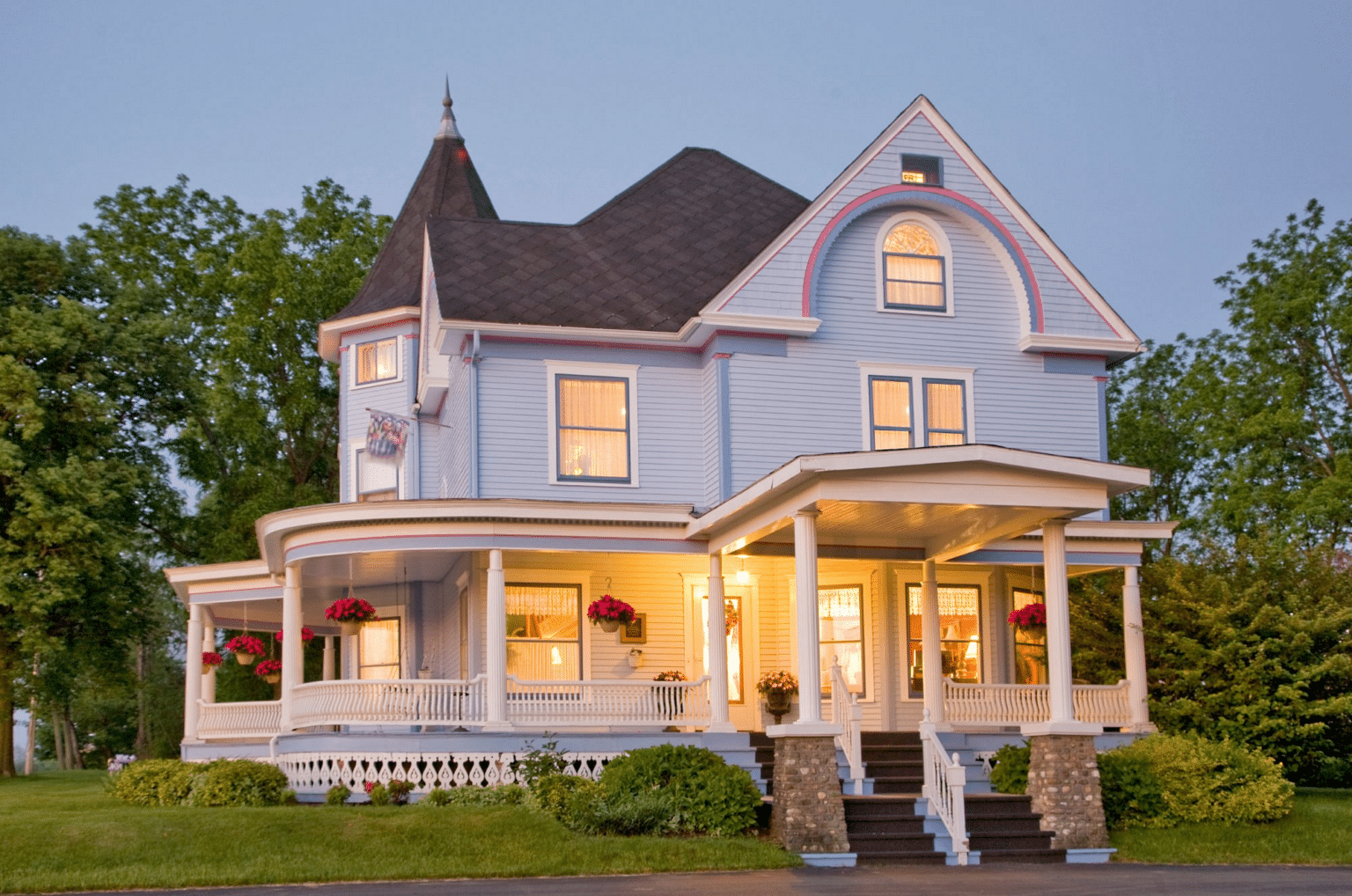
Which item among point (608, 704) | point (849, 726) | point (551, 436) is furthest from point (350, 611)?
point (849, 726)

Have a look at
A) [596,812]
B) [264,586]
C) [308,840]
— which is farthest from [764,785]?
[264,586]

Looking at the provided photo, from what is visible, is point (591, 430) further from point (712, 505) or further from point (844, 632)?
point (844, 632)

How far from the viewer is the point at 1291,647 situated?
21.3 metres

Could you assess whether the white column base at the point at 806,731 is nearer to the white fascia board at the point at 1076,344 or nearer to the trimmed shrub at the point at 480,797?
the trimmed shrub at the point at 480,797

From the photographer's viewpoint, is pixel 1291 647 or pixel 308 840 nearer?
pixel 308 840

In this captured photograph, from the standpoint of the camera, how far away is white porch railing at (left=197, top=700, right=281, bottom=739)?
23344 mm

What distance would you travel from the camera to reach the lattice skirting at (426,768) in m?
19.1

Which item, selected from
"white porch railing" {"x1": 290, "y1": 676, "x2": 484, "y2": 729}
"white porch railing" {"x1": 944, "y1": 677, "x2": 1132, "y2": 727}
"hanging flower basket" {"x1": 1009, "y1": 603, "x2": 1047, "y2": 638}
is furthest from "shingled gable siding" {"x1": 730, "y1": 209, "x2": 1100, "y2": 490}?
"white porch railing" {"x1": 290, "y1": 676, "x2": 484, "y2": 729}

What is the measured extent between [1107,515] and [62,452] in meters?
21.8

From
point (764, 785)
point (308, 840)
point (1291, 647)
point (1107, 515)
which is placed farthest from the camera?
point (1107, 515)

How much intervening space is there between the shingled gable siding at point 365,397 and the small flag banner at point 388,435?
0.67 ft

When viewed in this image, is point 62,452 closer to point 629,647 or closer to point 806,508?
point 629,647

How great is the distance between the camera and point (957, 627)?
2295cm

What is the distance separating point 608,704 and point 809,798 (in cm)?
446
